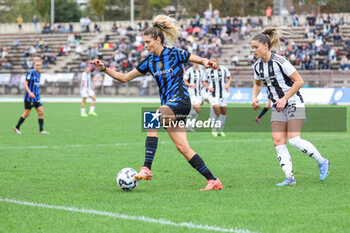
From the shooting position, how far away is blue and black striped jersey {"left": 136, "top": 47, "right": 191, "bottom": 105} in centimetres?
786

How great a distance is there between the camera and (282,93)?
328 inches

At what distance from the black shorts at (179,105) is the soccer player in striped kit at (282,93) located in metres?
1.21

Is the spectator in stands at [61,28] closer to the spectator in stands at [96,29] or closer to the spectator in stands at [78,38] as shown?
the spectator in stands at [78,38]

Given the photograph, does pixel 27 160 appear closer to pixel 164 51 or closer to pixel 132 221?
pixel 164 51

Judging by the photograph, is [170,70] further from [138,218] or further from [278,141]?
[138,218]

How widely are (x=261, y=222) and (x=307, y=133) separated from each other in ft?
38.9

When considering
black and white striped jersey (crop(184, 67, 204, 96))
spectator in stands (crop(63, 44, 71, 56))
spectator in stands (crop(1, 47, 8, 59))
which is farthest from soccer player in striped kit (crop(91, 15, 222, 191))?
spectator in stands (crop(1, 47, 8, 59))

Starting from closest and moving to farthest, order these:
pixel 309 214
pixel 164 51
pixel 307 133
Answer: pixel 309 214 < pixel 164 51 < pixel 307 133

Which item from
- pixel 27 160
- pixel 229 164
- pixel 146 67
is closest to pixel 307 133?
pixel 229 164

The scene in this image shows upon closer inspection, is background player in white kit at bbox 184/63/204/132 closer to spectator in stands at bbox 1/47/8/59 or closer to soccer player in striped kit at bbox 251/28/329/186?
soccer player in striped kit at bbox 251/28/329/186

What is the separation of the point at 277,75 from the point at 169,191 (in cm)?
218

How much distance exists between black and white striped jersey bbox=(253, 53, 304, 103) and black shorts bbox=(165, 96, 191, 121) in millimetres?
1224

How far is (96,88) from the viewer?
45312 mm

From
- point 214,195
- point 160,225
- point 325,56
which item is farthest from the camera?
point 325,56
